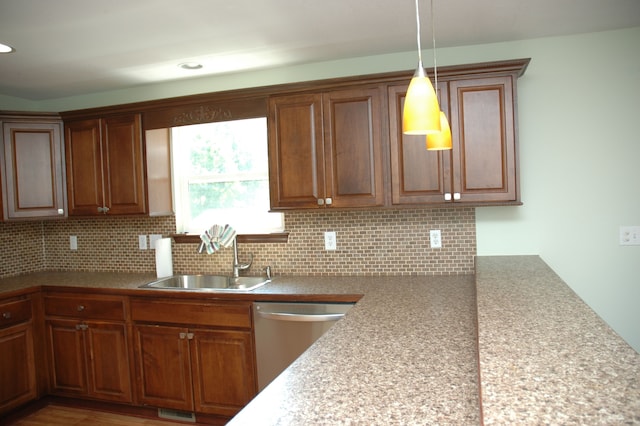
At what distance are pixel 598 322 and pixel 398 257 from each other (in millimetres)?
1795

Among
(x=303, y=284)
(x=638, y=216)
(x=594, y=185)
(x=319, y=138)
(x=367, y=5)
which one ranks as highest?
(x=367, y=5)

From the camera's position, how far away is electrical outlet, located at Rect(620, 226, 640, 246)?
285 cm

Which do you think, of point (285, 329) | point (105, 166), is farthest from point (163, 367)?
point (105, 166)

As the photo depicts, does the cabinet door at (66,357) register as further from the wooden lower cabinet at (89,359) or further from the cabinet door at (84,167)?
the cabinet door at (84,167)

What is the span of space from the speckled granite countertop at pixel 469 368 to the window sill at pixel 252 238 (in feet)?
4.26

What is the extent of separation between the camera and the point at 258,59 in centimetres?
317

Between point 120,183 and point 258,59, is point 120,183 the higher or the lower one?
the lower one

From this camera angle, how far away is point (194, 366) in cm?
302

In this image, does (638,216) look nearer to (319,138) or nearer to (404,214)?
(404,214)

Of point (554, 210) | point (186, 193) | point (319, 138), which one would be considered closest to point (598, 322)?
point (554, 210)

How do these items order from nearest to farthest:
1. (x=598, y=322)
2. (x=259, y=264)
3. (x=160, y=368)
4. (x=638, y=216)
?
(x=598, y=322) < (x=638, y=216) < (x=160, y=368) < (x=259, y=264)

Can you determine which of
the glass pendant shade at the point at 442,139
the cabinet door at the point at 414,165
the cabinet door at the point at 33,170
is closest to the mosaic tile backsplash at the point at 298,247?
the cabinet door at the point at 414,165

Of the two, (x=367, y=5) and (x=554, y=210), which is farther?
(x=554, y=210)

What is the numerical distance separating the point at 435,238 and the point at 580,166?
96cm
